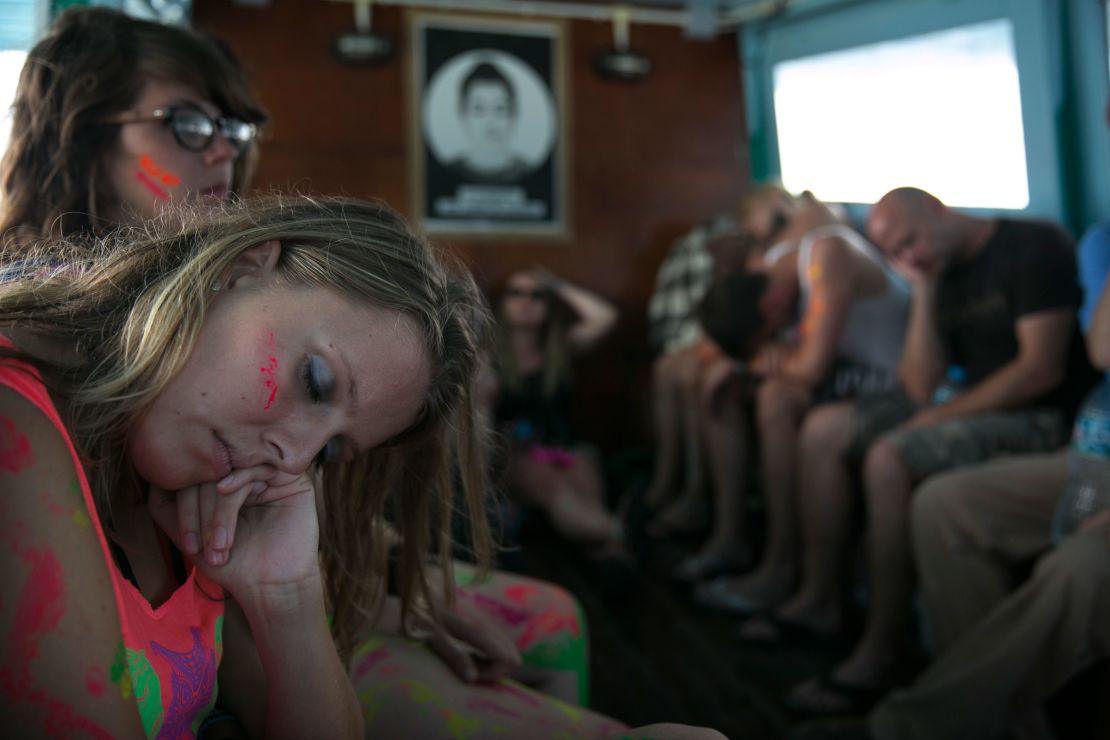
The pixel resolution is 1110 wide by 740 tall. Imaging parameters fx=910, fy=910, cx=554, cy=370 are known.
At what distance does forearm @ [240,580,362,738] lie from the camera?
0.86m

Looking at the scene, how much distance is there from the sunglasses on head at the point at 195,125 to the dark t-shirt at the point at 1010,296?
184 cm

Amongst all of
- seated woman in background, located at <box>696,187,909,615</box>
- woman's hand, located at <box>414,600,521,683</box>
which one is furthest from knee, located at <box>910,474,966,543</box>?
woman's hand, located at <box>414,600,521,683</box>

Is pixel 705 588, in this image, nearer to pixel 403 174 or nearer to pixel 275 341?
pixel 275 341

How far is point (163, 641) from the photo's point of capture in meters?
0.80

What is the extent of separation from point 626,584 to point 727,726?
0.84 m

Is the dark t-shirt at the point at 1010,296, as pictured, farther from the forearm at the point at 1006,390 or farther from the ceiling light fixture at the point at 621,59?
the ceiling light fixture at the point at 621,59

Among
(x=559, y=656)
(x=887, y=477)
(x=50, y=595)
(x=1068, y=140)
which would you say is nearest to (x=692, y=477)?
(x=887, y=477)

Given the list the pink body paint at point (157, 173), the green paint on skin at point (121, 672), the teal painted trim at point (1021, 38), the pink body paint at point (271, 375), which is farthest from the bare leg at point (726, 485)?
the green paint on skin at point (121, 672)

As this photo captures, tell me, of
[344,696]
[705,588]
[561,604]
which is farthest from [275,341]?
[705,588]

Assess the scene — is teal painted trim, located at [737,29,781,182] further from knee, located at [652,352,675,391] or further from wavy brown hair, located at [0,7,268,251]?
wavy brown hair, located at [0,7,268,251]

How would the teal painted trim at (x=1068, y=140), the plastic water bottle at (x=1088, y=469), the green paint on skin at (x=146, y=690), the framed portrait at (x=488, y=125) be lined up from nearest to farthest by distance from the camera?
the green paint on skin at (x=146, y=690) → the plastic water bottle at (x=1088, y=469) → the teal painted trim at (x=1068, y=140) → the framed portrait at (x=488, y=125)

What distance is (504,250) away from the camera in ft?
14.6

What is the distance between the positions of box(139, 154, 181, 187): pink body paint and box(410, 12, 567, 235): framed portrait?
2.98 meters

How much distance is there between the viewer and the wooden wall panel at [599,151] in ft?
13.9
